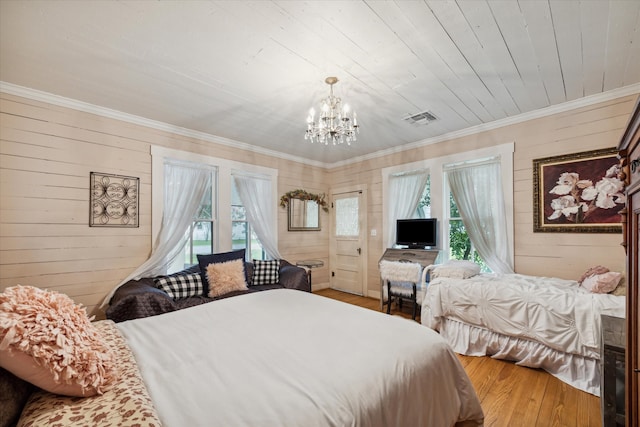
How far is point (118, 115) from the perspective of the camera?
3.23 meters

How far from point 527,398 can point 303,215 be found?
3833 mm

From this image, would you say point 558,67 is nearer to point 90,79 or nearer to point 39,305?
point 39,305

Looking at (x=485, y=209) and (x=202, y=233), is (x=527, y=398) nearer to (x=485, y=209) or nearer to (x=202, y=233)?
(x=485, y=209)

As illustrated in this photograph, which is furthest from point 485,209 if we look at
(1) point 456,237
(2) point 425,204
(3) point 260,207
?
(3) point 260,207

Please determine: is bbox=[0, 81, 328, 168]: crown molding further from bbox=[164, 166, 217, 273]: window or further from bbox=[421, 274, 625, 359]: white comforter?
bbox=[421, 274, 625, 359]: white comforter

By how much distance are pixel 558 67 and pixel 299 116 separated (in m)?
2.48

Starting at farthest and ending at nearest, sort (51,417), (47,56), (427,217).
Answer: (427,217) → (47,56) → (51,417)

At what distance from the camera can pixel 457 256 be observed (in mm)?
3965

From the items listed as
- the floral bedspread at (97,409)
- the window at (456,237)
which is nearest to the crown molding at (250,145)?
the window at (456,237)

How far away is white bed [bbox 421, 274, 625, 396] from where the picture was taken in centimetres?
217

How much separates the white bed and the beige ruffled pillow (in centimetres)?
228

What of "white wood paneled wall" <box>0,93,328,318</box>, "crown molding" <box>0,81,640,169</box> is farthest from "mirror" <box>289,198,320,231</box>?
"white wood paneled wall" <box>0,93,328,318</box>

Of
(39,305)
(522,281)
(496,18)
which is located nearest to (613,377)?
(522,281)

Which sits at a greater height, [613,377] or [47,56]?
[47,56]
